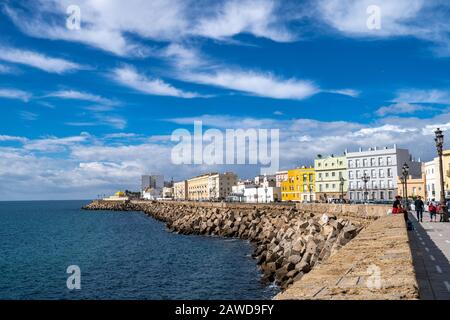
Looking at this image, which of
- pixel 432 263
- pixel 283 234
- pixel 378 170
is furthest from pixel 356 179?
pixel 432 263

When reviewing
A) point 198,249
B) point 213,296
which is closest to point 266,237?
point 198,249

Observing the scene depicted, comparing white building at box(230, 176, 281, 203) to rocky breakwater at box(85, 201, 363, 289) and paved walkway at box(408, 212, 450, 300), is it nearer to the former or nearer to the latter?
rocky breakwater at box(85, 201, 363, 289)

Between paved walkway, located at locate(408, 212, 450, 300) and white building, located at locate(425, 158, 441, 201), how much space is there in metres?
54.3

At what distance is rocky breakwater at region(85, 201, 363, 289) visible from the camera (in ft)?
86.2

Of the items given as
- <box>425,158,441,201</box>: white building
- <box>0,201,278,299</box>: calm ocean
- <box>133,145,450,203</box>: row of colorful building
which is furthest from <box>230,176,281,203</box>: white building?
<box>0,201,278,299</box>: calm ocean

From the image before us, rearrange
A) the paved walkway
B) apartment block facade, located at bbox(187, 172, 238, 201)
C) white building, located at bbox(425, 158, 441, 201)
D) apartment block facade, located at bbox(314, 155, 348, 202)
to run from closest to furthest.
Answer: the paved walkway
white building, located at bbox(425, 158, 441, 201)
apartment block facade, located at bbox(314, 155, 348, 202)
apartment block facade, located at bbox(187, 172, 238, 201)

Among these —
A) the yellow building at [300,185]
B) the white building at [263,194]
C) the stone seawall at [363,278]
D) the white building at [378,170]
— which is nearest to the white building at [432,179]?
the white building at [378,170]

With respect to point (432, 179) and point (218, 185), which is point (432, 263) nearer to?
point (432, 179)

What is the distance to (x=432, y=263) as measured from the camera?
14211 millimetres

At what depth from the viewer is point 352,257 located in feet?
34.1

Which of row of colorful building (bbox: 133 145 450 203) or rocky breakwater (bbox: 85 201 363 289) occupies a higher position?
row of colorful building (bbox: 133 145 450 203)

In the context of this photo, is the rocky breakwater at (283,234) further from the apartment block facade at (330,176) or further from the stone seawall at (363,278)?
the apartment block facade at (330,176)
